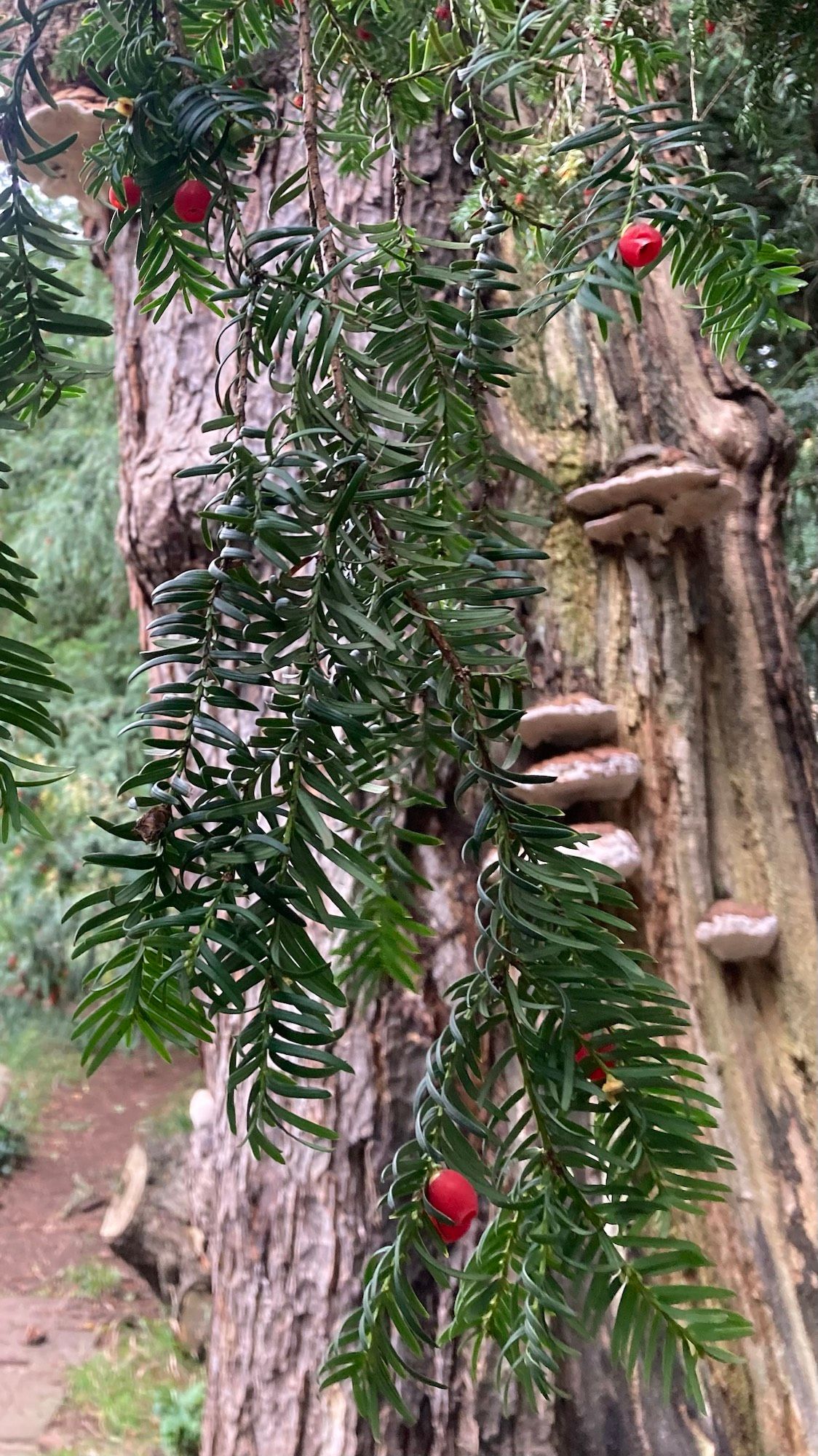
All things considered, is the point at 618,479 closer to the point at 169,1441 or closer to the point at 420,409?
the point at 420,409

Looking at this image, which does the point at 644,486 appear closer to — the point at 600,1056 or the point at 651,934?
the point at 651,934

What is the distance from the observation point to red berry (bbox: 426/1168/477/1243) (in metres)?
0.41

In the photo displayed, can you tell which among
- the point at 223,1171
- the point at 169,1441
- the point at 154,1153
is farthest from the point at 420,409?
the point at 154,1153

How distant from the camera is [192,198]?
444 millimetres

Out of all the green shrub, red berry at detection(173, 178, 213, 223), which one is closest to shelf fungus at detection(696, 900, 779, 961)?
red berry at detection(173, 178, 213, 223)

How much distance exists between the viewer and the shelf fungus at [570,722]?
116 cm

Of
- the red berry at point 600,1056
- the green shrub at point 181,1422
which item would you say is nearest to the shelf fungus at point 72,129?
the red berry at point 600,1056

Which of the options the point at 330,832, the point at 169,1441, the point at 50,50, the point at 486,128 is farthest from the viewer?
the point at 169,1441

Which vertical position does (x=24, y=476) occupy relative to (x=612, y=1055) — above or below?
above

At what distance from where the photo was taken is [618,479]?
126 cm

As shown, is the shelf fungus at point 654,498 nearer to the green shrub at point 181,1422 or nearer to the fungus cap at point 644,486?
the fungus cap at point 644,486

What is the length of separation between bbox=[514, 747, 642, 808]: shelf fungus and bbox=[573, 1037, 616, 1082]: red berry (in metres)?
0.70

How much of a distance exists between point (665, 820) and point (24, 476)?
4252mm

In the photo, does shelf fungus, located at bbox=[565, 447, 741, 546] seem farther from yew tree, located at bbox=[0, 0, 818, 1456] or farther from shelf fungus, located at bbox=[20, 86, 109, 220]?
shelf fungus, located at bbox=[20, 86, 109, 220]
